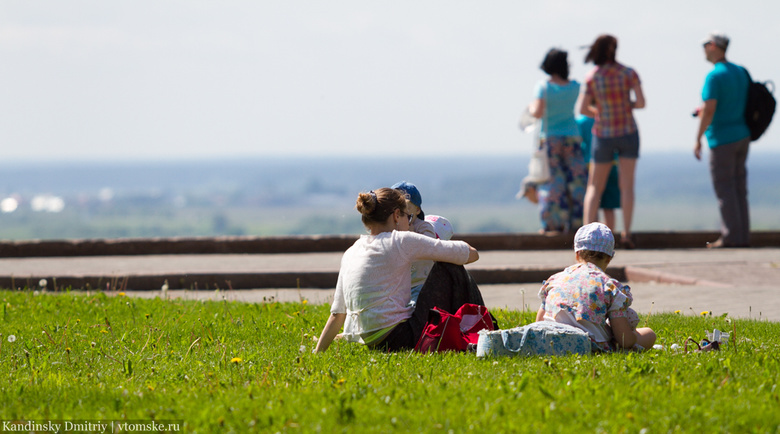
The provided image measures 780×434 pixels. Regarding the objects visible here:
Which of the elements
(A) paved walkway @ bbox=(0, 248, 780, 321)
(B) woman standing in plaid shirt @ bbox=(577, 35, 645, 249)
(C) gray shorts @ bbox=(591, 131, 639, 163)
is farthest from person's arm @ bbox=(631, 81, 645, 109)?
(A) paved walkway @ bbox=(0, 248, 780, 321)

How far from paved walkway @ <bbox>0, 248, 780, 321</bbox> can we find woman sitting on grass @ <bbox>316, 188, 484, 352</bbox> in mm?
1862

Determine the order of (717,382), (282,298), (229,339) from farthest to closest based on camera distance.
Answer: (282,298)
(229,339)
(717,382)

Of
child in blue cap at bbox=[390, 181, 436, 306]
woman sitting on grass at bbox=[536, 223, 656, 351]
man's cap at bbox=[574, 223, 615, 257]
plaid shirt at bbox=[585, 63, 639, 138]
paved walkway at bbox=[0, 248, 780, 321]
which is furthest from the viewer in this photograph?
plaid shirt at bbox=[585, 63, 639, 138]

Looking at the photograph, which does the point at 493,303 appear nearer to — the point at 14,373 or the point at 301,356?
the point at 301,356

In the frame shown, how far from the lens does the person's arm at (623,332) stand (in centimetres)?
591

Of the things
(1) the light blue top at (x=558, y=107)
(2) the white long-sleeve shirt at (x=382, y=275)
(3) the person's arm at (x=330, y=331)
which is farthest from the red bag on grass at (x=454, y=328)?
(1) the light blue top at (x=558, y=107)

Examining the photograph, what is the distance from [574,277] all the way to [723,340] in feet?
3.26

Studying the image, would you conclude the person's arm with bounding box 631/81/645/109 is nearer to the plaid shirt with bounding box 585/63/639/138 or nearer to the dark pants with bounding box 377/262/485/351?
the plaid shirt with bounding box 585/63/639/138

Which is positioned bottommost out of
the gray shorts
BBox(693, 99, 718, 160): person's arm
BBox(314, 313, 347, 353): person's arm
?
BBox(314, 313, 347, 353): person's arm

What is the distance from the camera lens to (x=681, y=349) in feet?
19.6

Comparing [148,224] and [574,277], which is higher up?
[574,277]

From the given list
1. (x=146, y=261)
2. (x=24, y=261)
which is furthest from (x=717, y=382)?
(x=24, y=261)

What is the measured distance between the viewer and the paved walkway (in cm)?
891

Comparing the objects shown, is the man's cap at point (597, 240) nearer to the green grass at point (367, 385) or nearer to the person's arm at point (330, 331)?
the green grass at point (367, 385)
